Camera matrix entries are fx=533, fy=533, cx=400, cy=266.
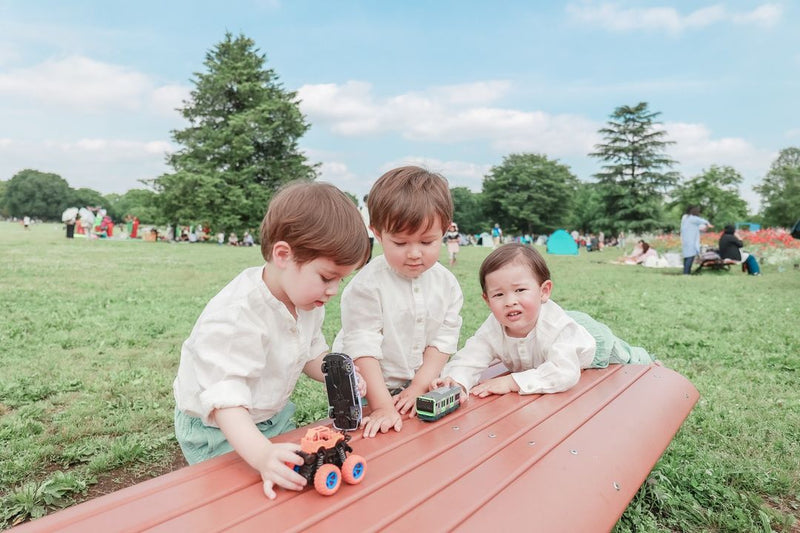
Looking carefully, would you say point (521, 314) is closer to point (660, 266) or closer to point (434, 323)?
point (434, 323)

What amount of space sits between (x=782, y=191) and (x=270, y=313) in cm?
6819

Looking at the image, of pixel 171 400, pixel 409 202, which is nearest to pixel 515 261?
pixel 409 202

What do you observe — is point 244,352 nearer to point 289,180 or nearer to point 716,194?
point 289,180

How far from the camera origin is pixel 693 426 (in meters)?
3.55

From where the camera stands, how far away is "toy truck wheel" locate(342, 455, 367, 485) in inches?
58.9

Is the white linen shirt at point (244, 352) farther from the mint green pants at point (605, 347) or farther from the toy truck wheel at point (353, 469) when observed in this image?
the mint green pants at point (605, 347)

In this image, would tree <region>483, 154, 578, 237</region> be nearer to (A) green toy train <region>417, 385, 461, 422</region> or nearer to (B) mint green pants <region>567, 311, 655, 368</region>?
(B) mint green pants <region>567, 311, 655, 368</region>

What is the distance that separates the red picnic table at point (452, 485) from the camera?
1.31 metres

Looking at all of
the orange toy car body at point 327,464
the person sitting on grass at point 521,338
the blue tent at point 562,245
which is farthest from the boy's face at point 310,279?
the blue tent at point 562,245

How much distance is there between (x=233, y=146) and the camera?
33.9 meters

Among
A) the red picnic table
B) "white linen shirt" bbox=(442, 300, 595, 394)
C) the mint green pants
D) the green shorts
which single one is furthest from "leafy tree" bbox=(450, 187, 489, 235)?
the green shorts

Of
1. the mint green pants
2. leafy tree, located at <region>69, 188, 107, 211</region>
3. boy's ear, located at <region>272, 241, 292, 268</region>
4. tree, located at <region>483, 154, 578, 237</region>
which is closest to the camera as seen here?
boy's ear, located at <region>272, 241, 292, 268</region>

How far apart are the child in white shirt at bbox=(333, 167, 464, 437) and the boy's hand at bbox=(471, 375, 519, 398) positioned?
263mm

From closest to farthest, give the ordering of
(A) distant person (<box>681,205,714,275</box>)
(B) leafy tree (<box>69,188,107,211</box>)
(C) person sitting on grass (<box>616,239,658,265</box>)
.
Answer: (A) distant person (<box>681,205,714,275</box>)
(C) person sitting on grass (<box>616,239,658,265</box>)
(B) leafy tree (<box>69,188,107,211</box>)
